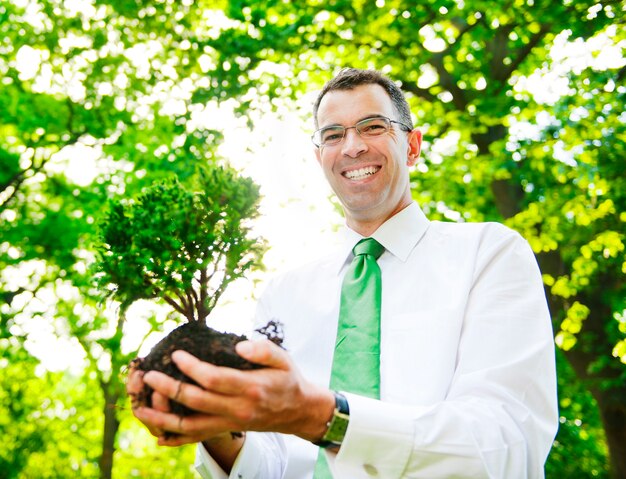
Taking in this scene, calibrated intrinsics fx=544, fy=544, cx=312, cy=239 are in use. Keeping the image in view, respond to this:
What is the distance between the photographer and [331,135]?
3088 mm

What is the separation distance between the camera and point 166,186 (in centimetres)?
200

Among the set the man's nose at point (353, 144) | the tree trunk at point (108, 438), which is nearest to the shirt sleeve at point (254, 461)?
the man's nose at point (353, 144)

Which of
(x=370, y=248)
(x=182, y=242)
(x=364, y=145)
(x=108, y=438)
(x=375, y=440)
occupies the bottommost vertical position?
(x=108, y=438)

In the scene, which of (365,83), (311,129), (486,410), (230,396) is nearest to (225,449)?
(230,396)

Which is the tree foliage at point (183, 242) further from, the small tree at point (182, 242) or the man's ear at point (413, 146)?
the man's ear at point (413, 146)

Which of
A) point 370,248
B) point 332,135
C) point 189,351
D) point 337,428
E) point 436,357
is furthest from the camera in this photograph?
point 332,135

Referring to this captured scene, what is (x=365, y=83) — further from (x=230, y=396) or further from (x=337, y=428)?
(x=230, y=396)

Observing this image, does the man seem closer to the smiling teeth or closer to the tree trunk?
the smiling teeth

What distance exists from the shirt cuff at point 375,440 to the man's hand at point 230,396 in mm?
265

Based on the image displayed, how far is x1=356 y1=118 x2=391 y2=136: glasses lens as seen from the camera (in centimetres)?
298

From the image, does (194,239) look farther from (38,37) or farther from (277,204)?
(38,37)

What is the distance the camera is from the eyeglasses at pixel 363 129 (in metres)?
2.99

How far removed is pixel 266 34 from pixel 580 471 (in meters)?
11.8

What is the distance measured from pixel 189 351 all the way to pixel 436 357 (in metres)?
1.19
